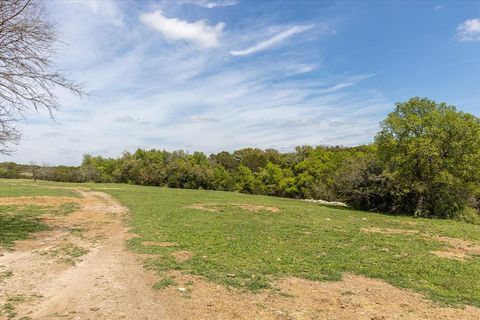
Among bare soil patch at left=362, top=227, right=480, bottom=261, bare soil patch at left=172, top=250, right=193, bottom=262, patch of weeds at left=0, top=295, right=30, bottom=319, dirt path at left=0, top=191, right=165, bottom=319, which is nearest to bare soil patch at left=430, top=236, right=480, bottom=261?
bare soil patch at left=362, top=227, right=480, bottom=261

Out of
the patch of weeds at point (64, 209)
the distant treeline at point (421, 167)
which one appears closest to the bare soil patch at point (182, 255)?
the patch of weeds at point (64, 209)

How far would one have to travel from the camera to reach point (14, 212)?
62.7ft

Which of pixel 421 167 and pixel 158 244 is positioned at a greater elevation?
pixel 421 167

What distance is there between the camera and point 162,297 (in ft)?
24.2

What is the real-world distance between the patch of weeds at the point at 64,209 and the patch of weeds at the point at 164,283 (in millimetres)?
13766

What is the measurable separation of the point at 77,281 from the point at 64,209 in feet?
49.1

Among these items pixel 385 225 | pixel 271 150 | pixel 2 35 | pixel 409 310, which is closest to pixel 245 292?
pixel 409 310

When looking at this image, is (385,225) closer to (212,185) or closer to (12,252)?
(12,252)

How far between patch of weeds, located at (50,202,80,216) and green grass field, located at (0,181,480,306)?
4297mm

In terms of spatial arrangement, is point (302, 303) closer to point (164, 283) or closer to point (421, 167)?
point (164, 283)

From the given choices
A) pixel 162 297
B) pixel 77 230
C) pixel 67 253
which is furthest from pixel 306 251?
pixel 77 230

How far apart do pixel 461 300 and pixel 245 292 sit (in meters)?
4.49

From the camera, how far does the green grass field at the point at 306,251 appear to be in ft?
29.7

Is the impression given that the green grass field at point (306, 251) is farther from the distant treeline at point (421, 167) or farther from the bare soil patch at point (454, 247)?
the distant treeline at point (421, 167)
